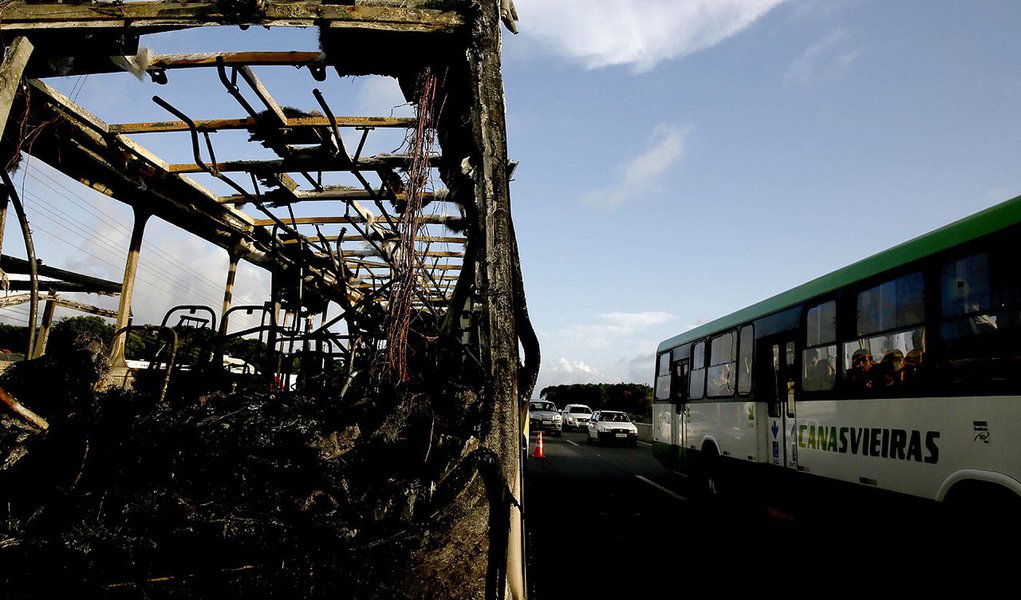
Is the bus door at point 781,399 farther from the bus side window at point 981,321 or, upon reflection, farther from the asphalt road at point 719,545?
the bus side window at point 981,321

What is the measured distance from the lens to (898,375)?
5.62 meters

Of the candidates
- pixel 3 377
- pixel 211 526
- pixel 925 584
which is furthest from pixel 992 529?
pixel 3 377

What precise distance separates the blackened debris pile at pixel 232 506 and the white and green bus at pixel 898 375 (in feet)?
14.2

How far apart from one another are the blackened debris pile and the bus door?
5974 millimetres

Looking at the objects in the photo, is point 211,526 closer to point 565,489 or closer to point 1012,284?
point 1012,284

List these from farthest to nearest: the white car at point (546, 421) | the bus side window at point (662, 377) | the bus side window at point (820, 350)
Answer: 1. the white car at point (546, 421)
2. the bus side window at point (662, 377)
3. the bus side window at point (820, 350)

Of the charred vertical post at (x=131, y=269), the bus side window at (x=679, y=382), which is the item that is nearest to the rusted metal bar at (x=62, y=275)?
the charred vertical post at (x=131, y=269)

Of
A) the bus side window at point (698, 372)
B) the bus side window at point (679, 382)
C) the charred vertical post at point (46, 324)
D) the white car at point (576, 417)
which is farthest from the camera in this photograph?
the white car at point (576, 417)

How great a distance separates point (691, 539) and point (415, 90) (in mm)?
6289

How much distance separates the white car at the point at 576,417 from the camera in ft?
109

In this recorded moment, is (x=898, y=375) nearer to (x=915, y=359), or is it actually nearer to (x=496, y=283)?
(x=915, y=359)

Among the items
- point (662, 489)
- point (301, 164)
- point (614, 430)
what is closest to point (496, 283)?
point (301, 164)

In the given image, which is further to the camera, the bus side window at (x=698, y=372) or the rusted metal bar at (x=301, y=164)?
the bus side window at (x=698, y=372)

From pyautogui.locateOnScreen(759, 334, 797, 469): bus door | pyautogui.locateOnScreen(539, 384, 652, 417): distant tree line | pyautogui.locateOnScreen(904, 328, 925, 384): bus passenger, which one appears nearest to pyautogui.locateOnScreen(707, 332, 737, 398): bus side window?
pyautogui.locateOnScreen(759, 334, 797, 469): bus door
